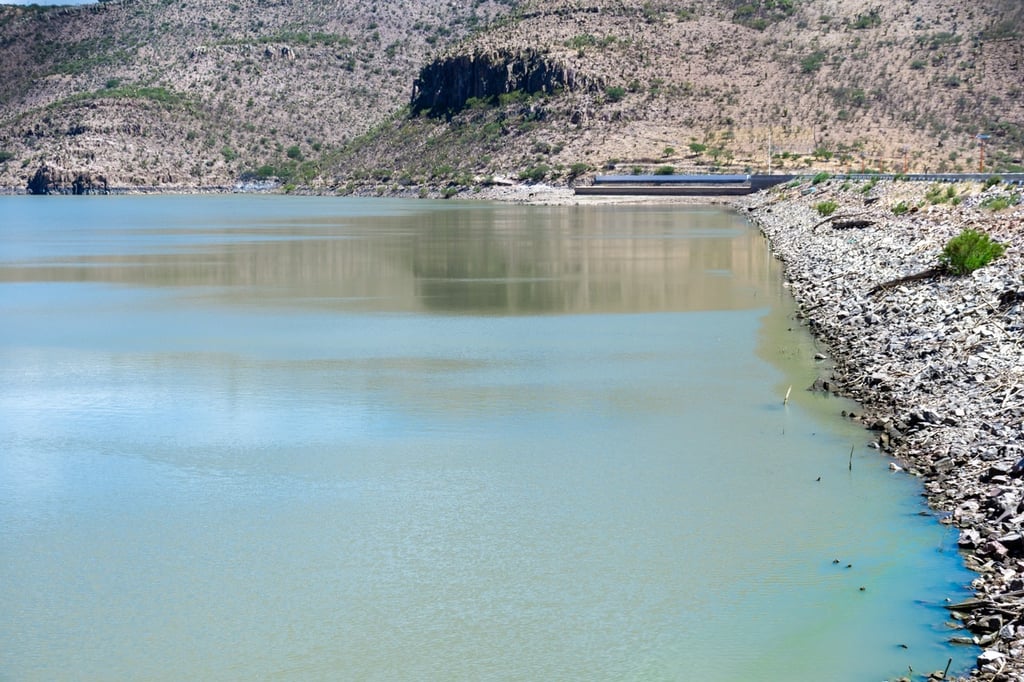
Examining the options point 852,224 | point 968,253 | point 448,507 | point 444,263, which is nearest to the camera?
point 448,507

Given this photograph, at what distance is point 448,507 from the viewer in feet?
37.3

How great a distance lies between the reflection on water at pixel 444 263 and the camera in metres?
27.8

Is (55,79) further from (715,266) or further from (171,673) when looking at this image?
(171,673)

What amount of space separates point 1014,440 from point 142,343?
14.5 m

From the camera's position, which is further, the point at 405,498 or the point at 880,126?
the point at 880,126

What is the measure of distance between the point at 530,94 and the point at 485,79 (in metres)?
7.04

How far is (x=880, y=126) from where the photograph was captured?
9769 cm

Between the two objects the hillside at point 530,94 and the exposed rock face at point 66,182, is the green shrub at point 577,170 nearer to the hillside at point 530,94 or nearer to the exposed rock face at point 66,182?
the hillside at point 530,94

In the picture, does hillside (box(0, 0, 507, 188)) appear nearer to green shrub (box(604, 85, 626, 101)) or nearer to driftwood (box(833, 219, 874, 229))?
green shrub (box(604, 85, 626, 101))

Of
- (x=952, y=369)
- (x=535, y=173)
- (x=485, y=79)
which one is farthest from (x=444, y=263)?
(x=485, y=79)

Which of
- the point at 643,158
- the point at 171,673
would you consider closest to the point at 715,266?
the point at 171,673

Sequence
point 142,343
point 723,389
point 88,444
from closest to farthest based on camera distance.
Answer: point 88,444, point 723,389, point 142,343

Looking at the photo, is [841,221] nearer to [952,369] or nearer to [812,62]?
[952,369]

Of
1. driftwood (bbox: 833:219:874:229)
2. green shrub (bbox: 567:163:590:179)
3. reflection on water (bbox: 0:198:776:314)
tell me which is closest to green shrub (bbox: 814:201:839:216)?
reflection on water (bbox: 0:198:776:314)
